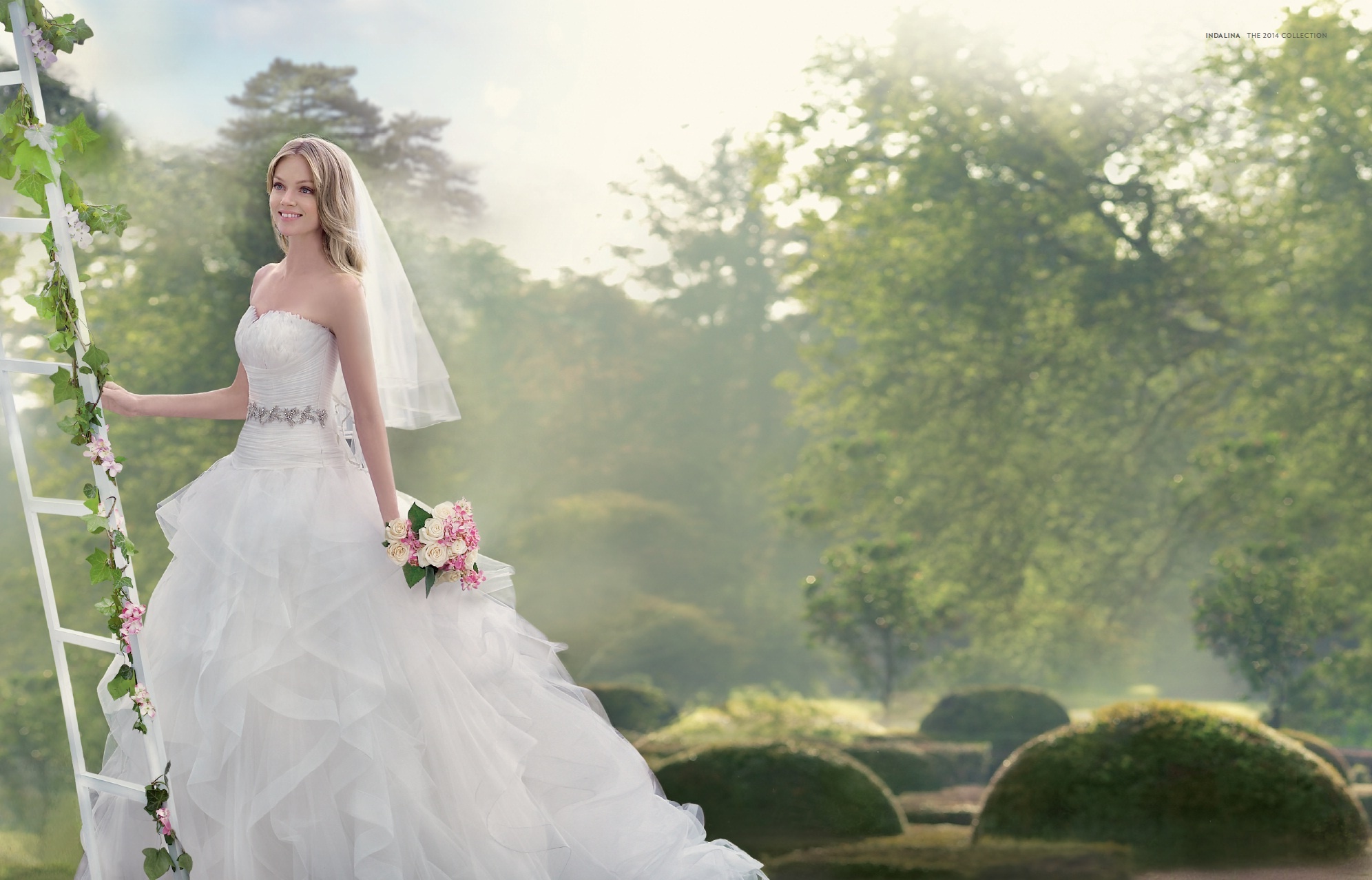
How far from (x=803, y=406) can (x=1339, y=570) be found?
498cm

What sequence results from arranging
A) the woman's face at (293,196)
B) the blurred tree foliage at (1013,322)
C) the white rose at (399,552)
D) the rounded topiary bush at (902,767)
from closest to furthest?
the white rose at (399,552), the woman's face at (293,196), the rounded topiary bush at (902,767), the blurred tree foliage at (1013,322)

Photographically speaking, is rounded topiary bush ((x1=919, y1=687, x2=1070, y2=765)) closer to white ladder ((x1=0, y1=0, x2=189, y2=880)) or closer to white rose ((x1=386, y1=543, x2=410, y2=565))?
white rose ((x1=386, y1=543, x2=410, y2=565))

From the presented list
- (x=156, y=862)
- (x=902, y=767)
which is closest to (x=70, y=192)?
(x=156, y=862)

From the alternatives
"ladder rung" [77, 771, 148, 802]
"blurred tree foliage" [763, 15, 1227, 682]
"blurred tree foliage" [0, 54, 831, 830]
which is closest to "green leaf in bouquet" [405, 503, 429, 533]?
"ladder rung" [77, 771, 148, 802]

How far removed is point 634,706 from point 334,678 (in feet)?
23.1

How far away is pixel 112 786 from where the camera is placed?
9.40ft

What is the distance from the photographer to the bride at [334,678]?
285cm

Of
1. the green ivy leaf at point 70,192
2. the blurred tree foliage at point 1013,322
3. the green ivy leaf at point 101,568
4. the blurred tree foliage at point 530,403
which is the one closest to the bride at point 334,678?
the green ivy leaf at point 101,568

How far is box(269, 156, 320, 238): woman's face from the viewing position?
3.08 metres

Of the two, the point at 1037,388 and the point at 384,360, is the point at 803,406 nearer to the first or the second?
the point at 1037,388

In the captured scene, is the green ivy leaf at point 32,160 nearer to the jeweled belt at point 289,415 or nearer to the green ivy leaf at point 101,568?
the jeweled belt at point 289,415

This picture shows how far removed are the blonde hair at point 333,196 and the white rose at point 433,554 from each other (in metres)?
0.84

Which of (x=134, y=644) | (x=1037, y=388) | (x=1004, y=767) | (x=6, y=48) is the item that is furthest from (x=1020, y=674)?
(x=6, y=48)

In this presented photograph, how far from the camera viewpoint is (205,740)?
2822mm
